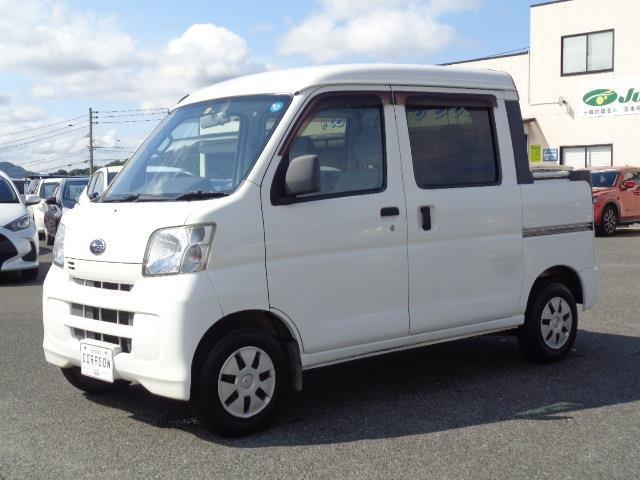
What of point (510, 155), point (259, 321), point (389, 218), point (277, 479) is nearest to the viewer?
point (277, 479)

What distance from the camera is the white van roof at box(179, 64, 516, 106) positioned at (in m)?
5.52

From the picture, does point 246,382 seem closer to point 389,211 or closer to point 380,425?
point 380,425

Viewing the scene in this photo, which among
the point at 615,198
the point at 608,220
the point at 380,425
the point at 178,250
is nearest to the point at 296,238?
the point at 178,250

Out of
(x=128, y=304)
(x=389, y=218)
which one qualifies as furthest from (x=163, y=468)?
(x=389, y=218)

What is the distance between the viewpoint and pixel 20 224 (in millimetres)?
12680

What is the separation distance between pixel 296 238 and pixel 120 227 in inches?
41.8

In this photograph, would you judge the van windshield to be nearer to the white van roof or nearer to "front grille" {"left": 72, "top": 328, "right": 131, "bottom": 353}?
the white van roof

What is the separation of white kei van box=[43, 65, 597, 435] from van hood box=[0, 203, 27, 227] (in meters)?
7.17

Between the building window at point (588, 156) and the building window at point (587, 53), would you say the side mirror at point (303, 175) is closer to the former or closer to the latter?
the building window at point (588, 156)

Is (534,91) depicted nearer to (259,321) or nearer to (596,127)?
(596,127)

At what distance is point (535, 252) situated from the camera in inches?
262

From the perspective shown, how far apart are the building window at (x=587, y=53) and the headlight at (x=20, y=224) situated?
23.3 metres

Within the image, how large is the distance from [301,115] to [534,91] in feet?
91.9

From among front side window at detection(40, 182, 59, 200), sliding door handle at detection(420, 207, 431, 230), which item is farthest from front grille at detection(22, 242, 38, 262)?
front side window at detection(40, 182, 59, 200)
